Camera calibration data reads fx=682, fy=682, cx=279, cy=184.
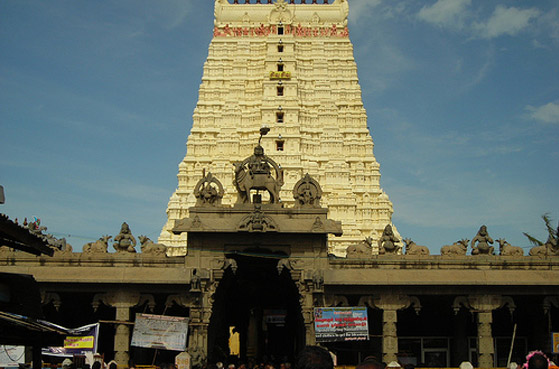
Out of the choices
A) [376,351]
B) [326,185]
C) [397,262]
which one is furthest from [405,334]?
[326,185]

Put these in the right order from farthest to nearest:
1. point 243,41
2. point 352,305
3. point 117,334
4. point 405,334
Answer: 1. point 243,41
2. point 405,334
3. point 352,305
4. point 117,334

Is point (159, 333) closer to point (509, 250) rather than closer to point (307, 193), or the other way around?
point (307, 193)

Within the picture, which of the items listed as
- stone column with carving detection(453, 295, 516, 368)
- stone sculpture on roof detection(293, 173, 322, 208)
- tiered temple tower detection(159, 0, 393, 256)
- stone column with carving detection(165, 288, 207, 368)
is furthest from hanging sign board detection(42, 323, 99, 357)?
tiered temple tower detection(159, 0, 393, 256)

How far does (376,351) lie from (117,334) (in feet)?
39.6

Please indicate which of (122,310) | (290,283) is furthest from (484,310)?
(122,310)

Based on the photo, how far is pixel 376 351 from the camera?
32.4m

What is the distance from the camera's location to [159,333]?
29.1 meters

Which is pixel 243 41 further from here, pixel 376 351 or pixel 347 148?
pixel 376 351

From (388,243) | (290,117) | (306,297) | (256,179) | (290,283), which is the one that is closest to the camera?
(306,297)

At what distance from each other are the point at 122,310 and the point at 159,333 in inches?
84.8

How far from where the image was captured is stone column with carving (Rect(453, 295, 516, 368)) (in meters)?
29.7

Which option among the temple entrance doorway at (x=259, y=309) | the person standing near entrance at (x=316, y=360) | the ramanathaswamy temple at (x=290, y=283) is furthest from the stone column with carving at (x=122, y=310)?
the person standing near entrance at (x=316, y=360)

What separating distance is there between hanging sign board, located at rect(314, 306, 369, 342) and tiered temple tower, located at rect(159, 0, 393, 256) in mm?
40162

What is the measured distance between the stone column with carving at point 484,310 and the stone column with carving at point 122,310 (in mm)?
14189
